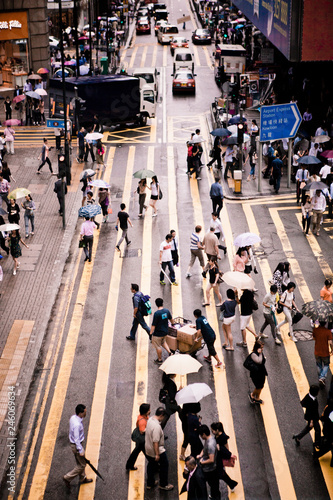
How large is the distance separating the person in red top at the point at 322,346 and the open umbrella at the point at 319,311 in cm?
14

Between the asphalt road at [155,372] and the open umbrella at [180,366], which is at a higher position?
the open umbrella at [180,366]

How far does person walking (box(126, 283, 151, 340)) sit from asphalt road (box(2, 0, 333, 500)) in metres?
0.32

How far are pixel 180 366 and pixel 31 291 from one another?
24.9ft

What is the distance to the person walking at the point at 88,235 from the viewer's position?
20.5 metres

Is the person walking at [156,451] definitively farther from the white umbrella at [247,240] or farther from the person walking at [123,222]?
the person walking at [123,222]

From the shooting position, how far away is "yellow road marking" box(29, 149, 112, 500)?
12094mm

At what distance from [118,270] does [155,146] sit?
47.7ft

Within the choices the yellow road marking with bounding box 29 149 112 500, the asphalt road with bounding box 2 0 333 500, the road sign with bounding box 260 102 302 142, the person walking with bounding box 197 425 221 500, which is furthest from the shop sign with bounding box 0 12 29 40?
the person walking with bounding box 197 425 221 500

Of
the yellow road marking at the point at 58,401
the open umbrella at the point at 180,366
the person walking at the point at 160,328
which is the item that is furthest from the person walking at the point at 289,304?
the yellow road marking at the point at 58,401

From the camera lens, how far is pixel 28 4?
45.9m

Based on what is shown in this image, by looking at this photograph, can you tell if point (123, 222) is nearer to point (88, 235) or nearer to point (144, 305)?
point (88, 235)

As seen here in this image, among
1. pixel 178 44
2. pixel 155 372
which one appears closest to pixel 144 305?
pixel 155 372

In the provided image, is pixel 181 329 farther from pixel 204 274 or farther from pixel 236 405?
pixel 204 274

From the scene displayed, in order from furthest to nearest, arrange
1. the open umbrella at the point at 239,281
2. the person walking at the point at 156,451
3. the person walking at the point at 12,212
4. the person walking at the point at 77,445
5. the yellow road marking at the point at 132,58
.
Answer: the yellow road marking at the point at 132,58 < the person walking at the point at 12,212 < the open umbrella at the point at 239,281 < the person walking at the point at 77,445 < the person walking at the point at 156,451
